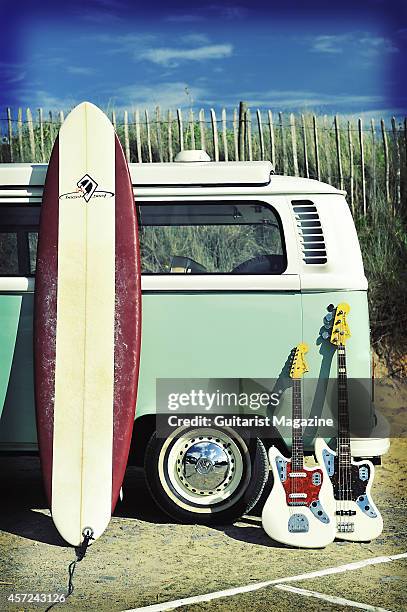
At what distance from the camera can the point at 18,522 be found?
23.0ft

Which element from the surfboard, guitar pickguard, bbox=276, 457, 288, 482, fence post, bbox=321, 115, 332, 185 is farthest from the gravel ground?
fence post, bbox=321, 115, 332, 185

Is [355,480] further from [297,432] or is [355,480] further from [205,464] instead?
[205,464]

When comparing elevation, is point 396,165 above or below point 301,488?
above

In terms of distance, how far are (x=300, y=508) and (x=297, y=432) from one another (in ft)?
1.63

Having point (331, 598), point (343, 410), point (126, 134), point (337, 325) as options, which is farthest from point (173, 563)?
point (126, 134)

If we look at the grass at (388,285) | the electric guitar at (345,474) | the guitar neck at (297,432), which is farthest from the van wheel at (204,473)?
the grass at (388,285)

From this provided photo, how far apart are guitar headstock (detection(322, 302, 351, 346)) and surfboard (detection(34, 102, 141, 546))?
1.19 meters

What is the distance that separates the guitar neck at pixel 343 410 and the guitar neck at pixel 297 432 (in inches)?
9.5

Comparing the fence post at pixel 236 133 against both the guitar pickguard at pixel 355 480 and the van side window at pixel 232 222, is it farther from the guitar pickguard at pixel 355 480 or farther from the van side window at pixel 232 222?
the guitar pickguard at pixel 355 480

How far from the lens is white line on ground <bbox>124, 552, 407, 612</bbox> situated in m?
5.31

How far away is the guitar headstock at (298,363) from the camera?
21.6 feet

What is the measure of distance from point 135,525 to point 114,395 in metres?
0.91

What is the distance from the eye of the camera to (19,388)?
6848 millimetres

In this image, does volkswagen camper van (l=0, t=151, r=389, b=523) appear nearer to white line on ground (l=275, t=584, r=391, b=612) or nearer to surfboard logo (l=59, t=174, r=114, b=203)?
surfboard logo (l=59, t=174, r=114, b=203)
